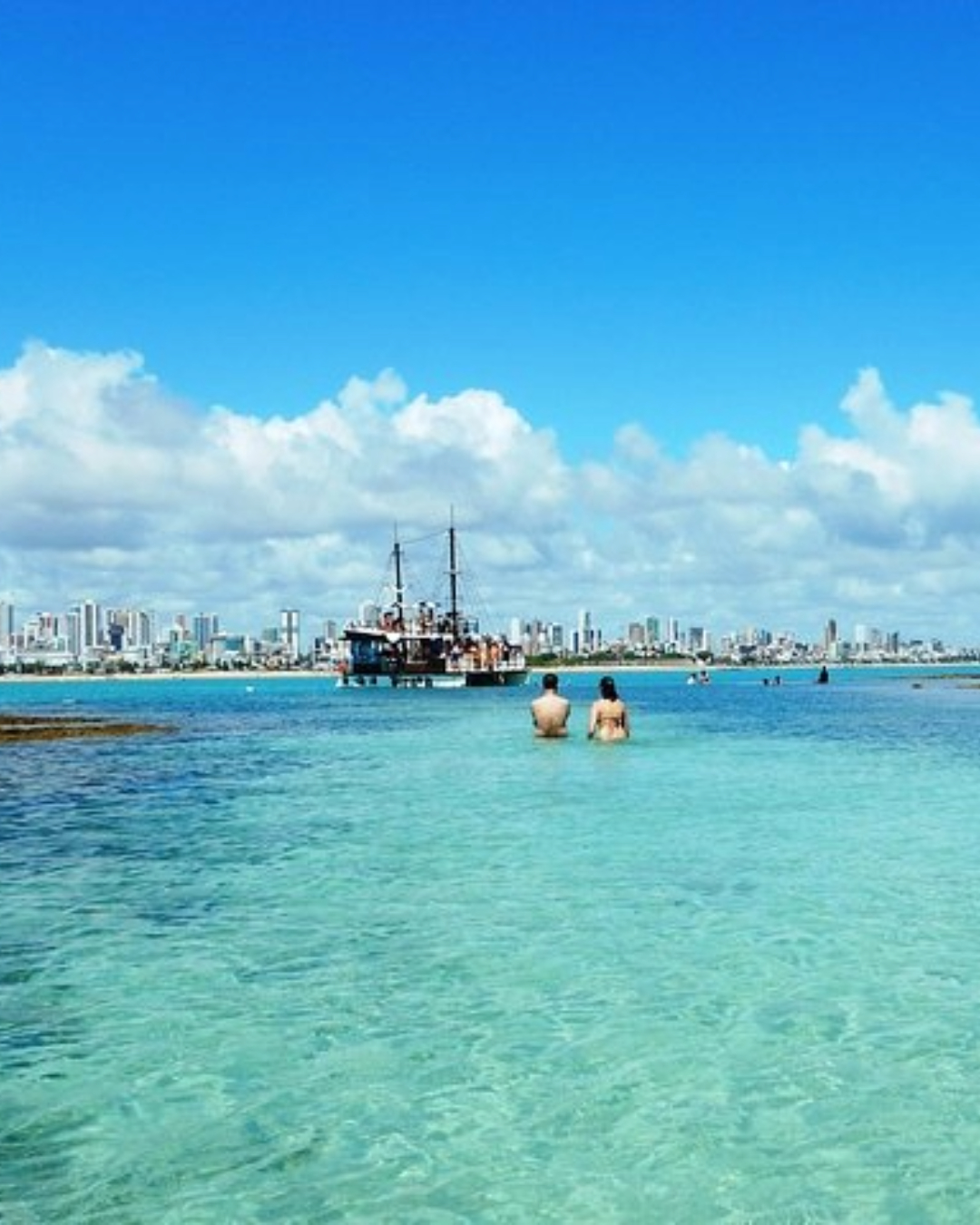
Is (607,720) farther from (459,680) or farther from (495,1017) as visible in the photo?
(459,680)

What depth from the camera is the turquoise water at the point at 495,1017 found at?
337 inches

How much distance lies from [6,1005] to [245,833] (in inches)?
562

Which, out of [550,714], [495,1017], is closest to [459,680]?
[550,714]

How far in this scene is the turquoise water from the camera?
8562 mm

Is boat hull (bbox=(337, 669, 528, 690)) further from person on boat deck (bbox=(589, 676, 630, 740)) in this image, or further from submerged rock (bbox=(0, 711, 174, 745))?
person on boat deck (bbox=(589, 676, 630, 740))

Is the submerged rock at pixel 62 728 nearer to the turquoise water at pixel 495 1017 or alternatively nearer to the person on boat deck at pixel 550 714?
the person on boat deck at pixel 550 714

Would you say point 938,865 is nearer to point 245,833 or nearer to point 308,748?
point 245,833

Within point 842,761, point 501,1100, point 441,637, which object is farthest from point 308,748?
point 441,637

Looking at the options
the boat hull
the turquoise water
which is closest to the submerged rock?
the turquoise water

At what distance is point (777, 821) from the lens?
2794 centimetres

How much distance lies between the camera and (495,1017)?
40.5 feet

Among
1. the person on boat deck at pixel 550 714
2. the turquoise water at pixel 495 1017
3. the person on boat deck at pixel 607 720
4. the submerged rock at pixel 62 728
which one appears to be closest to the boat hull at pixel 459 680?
the submerged rock at pixel 62 728

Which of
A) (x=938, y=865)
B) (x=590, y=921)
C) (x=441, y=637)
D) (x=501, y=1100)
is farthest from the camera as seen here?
(x=441, y=637)

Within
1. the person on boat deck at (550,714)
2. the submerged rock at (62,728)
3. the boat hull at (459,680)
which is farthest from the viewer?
the boat hull at (459,680)
